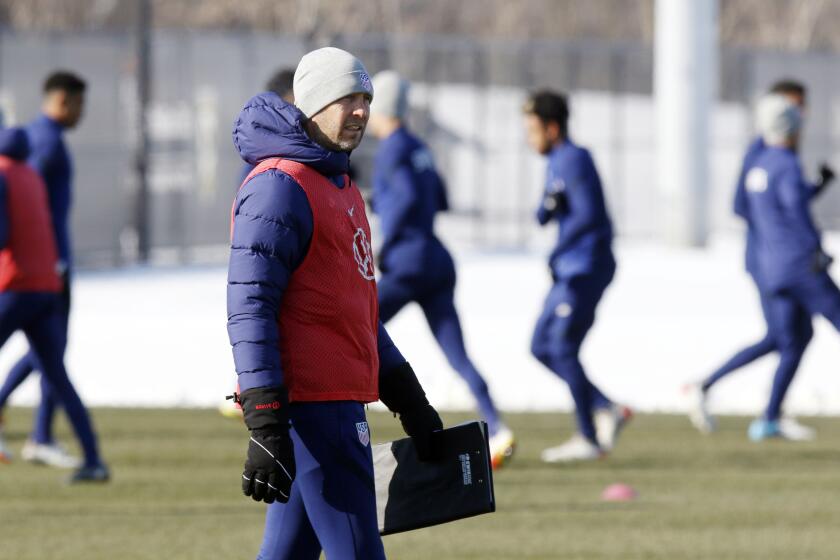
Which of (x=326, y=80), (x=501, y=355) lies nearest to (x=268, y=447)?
(x=326, y=80)

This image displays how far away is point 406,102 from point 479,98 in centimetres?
1930

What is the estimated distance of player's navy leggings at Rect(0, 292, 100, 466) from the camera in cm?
955

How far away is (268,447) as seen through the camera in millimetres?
4941

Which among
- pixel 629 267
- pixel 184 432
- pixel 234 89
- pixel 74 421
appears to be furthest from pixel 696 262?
pixel 74 421

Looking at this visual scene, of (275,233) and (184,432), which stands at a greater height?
(275,233)

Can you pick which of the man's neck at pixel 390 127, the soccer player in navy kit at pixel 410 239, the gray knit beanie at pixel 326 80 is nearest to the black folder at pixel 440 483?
the gray knit beanie at pixel 326 80

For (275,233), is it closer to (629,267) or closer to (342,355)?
(342,355)

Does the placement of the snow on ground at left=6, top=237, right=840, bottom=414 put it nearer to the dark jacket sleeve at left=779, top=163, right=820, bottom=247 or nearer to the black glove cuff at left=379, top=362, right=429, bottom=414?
the dark jacket sleeve at left=779, top=163, right=820, bottom=247

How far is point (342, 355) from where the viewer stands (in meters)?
5.25

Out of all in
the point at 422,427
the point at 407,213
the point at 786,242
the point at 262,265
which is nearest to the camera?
the point at 262,265

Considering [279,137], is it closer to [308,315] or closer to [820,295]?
[308,315]

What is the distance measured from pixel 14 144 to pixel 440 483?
4627 mm

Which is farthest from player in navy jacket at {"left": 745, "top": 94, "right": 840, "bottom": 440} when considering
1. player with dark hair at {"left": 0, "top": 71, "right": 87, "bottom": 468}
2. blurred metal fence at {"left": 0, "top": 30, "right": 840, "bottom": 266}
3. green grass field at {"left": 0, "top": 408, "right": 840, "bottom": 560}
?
blurred metal fence at {"left": 0, "top": 30, "right": 840, "bottom": 266}

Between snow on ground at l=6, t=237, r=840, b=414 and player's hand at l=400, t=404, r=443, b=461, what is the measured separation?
789 centimetres
